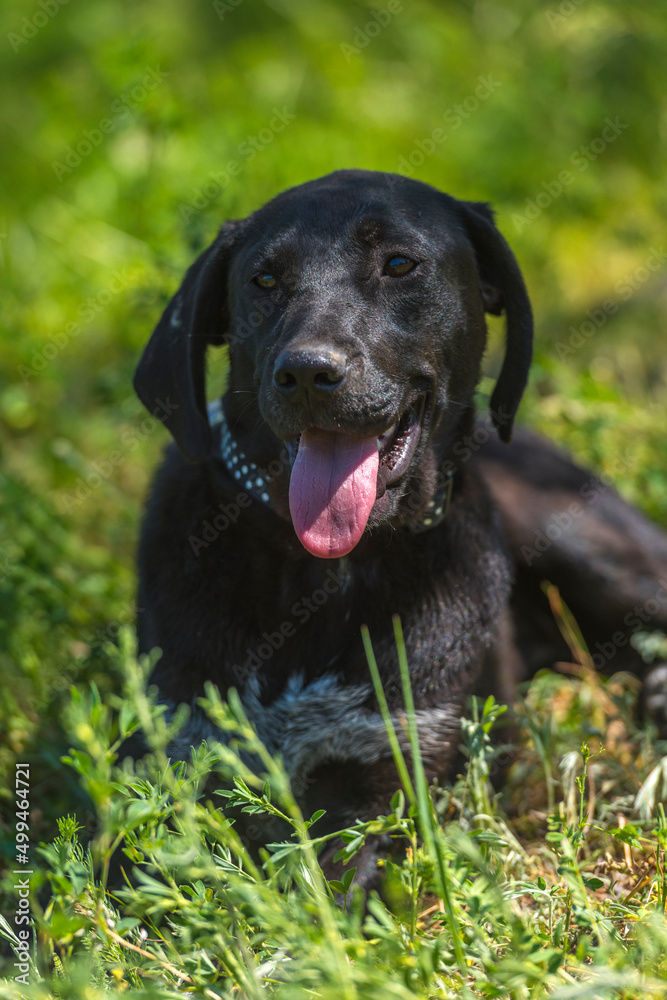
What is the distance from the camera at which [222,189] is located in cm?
414

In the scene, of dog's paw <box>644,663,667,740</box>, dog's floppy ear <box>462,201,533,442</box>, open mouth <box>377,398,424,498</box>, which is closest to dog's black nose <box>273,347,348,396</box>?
open mouth <box>377,398,424,498</box>

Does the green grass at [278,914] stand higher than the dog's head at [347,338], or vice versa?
the dog's head at [347,338]

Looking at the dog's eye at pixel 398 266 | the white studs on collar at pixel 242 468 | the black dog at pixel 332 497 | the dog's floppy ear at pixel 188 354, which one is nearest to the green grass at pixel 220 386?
the black dog at pixel 332 497

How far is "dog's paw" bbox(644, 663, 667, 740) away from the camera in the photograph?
312 cm

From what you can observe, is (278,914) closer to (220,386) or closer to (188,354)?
(188,354)

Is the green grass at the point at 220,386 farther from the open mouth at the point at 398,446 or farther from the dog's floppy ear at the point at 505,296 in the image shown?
the dog's floppy ear at the point at 505,296

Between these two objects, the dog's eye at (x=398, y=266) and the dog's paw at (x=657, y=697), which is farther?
the dog's paw at (x=657, y=697)

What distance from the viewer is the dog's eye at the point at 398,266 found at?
2.44 meters

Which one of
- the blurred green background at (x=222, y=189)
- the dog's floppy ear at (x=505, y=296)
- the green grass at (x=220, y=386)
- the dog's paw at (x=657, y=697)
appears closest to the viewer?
the green grass at (x=220, y=386)

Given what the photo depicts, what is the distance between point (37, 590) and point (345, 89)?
233 inches

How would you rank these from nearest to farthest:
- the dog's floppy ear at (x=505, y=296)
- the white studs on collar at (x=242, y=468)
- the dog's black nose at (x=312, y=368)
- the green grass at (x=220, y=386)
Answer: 1. the green grass at (x=220, y=386)
2. the dog's black nose at (x=312, y=368)
3. the white studs on collar at (x=242, y=468)
4. the dog's floppy ear at (x=505, y=296)

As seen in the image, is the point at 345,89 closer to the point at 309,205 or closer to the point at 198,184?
the point at 198,184

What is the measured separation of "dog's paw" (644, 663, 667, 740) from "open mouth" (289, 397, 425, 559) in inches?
53.6

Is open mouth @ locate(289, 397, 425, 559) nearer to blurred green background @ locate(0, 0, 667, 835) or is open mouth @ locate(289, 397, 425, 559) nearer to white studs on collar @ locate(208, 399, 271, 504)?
white studs on collar @ locate(208, 399, 271, 504)
